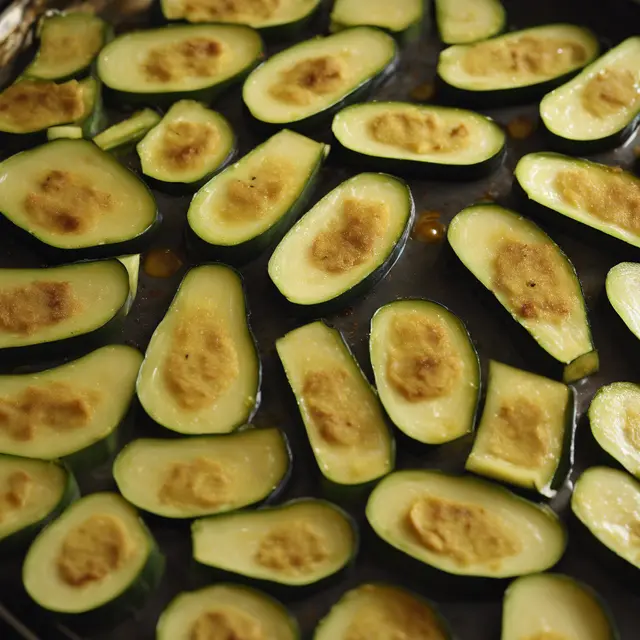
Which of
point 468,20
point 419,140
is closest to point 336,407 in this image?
point 419,140

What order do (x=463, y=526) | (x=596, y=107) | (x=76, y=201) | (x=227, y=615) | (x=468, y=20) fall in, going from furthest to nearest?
(x=468, y=20), (x=596, y=107), (x=76, y=201), (x=463, y=526), (x=227, y=615)

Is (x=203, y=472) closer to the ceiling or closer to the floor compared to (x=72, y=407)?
closer to the floor

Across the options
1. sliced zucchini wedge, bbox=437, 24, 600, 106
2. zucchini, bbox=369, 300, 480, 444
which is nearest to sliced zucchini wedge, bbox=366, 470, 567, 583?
zucchini, bbox=369, 300, 480, 444

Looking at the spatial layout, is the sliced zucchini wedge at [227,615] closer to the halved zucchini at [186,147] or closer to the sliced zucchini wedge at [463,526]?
the sliced zucchini wedge at [463,526]

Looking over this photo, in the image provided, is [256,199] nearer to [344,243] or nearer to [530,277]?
[344,243]

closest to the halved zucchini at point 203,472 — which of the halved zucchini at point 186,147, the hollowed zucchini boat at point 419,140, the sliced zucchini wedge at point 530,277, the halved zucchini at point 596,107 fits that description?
the sliced zucchini wedge at point 530,277

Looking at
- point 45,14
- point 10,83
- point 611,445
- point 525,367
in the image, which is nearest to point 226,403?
point 525,367

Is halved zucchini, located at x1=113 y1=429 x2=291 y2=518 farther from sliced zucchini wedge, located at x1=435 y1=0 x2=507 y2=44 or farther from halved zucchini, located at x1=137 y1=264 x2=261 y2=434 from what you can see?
sliced zucchini wedge, located at x1=435 y1=0 x2=507 y2=44
